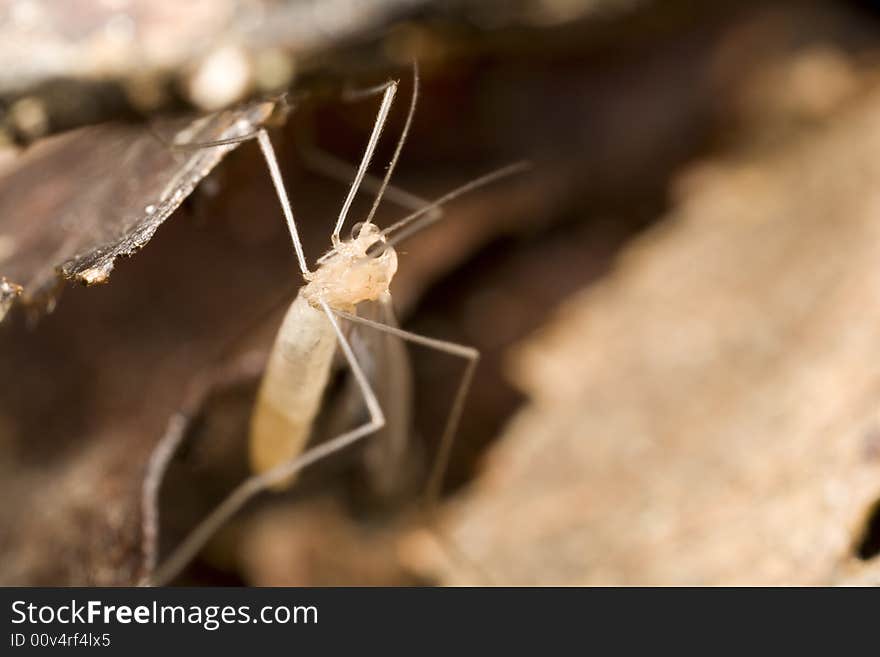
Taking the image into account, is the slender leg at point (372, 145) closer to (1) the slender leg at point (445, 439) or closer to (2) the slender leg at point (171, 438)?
(1) the slender leg at point (445, 439)

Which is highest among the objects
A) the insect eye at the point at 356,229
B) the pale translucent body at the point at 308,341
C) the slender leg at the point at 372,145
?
the slender leg at the point at 372,145

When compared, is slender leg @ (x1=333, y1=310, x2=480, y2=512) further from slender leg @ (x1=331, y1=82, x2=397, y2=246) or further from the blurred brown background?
slender leg @ (x1=331, y1=82, x2=397, y2=246)

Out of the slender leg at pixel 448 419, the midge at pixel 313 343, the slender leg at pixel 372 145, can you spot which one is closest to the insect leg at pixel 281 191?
the midge at pixel 313 343

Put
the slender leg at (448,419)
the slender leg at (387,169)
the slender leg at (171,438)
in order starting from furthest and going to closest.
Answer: the slender leg at (448,419)
the slender leg at (387,169)
the slender leg at (171,438)

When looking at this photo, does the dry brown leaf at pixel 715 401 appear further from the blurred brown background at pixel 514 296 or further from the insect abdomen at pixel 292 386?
the insect abdomen at pixel 292 386

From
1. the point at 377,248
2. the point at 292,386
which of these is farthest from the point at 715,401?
the point at 292,386

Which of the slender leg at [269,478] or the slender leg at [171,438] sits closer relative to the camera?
the slender leg at [171,438]

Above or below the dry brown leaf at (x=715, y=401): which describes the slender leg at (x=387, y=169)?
above

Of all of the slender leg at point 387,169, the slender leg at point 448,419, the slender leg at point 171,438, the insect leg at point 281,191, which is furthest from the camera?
the slender leg at point 448,419
